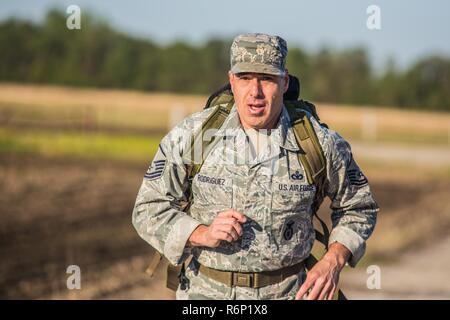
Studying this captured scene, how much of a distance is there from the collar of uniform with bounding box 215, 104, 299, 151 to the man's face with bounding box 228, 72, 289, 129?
5 centimetres

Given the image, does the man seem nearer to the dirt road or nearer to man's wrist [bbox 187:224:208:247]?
man's wrist [bbox 187:224:208:247]

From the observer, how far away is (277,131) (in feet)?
12.7

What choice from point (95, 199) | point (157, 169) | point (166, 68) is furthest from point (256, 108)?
point (166, 68)

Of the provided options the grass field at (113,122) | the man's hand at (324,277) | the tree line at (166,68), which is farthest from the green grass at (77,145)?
the tree line at (166,68)

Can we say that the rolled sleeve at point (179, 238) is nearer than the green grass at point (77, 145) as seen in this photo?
Yes

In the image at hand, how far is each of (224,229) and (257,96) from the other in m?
0.62

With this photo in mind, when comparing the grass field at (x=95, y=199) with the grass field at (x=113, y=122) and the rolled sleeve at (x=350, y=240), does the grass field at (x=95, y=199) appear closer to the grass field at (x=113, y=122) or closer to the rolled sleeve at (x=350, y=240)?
the grass field at (x=113, y=122)

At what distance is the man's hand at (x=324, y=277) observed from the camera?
3.75m

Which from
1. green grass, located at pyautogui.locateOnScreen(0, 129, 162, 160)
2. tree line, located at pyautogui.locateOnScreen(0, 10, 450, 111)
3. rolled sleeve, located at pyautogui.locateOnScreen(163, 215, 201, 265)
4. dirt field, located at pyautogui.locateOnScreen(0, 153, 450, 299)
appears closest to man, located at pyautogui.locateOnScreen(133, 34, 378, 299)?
rolled sleeve, located at pyautogui.locateOnScreen(163, 215, 201, 265)

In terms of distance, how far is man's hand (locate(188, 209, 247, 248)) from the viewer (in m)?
3.61

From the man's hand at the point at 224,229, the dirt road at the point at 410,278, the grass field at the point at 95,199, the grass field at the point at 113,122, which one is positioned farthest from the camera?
the grass field at the point at 113,122
